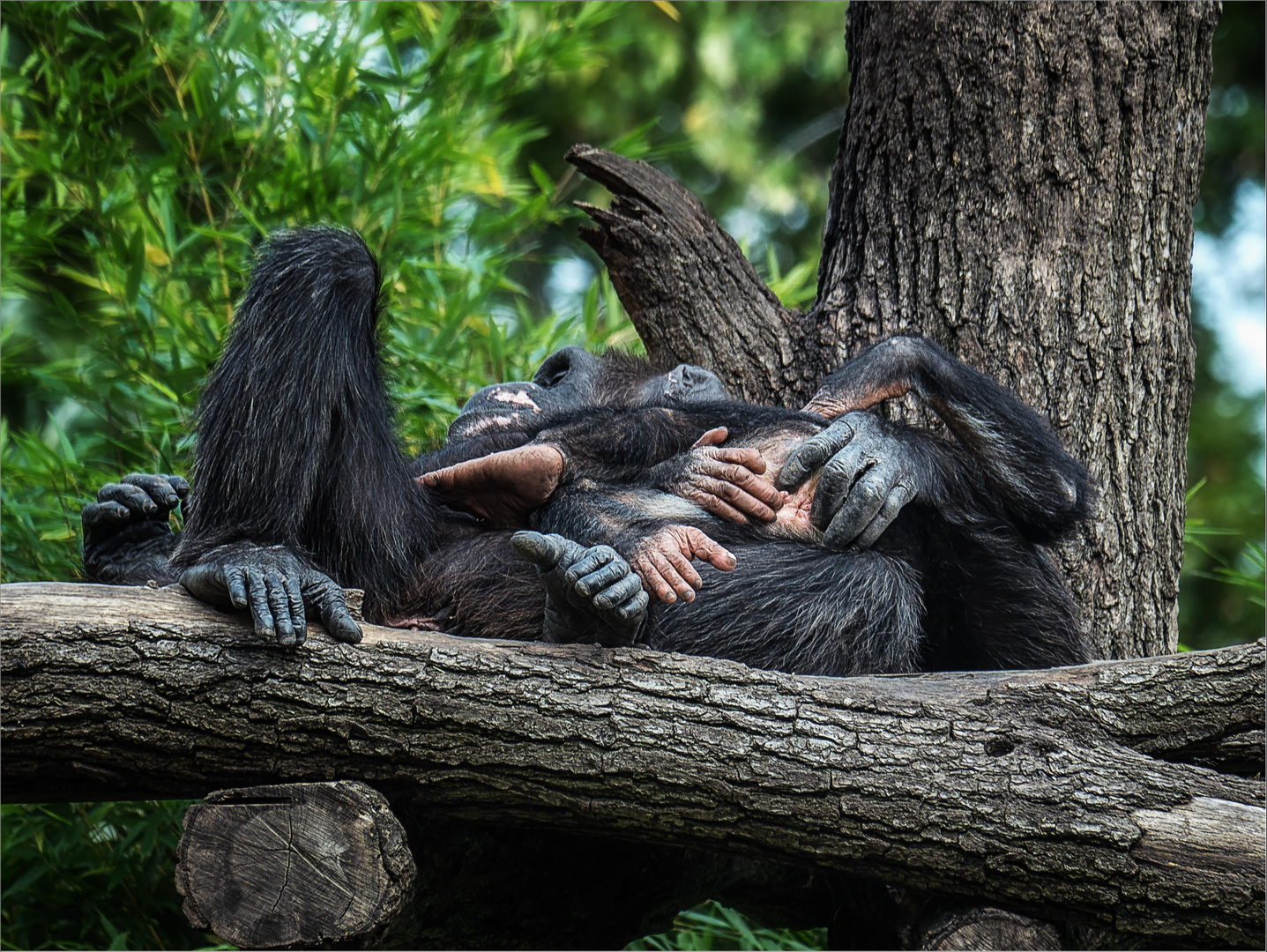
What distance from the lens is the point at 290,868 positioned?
1954mm

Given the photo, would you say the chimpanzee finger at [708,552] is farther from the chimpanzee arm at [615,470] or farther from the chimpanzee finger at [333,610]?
the chimpanzee finger at [333,610]

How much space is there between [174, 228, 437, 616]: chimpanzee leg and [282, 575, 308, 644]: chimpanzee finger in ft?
0.96

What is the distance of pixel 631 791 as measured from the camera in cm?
206

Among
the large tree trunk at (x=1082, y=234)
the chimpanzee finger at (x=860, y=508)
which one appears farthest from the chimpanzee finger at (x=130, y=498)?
the large tree trunk at (x=1082, y=234)

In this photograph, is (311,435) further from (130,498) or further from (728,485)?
(728,485)

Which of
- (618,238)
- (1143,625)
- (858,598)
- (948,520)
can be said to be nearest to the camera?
(858,598)

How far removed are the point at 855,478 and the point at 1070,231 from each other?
4.03 feet

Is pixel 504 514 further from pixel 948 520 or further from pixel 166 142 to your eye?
pixel 166 142

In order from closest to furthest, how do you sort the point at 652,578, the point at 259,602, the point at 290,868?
the point at 290,868 < the point at 259,602 < the point at 652,578

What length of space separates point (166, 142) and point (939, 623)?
3.25m

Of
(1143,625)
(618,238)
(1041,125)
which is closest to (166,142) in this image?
(618,238)

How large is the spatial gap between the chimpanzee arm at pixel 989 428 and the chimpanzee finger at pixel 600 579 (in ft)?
1.99

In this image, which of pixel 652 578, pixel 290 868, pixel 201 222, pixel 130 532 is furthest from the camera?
pixel 201 222

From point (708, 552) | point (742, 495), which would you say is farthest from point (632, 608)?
point (742, 495)
